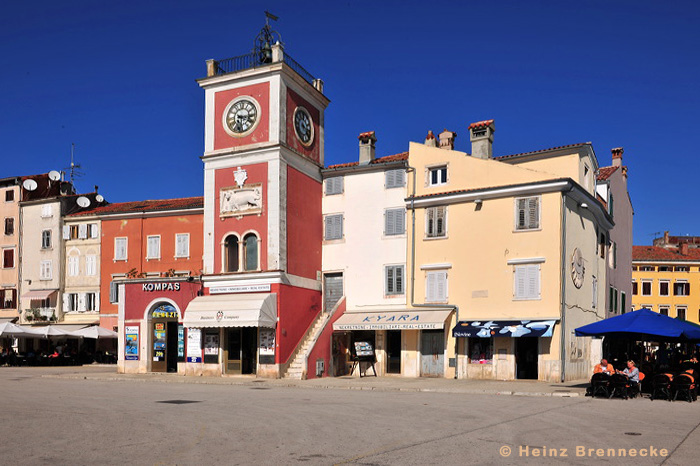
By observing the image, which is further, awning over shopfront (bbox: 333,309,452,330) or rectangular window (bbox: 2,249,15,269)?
rectangular window (bbox: 2,249,15,269)

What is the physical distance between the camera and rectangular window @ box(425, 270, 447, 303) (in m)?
32.2

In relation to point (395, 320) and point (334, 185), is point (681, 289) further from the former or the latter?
point (395, 320)

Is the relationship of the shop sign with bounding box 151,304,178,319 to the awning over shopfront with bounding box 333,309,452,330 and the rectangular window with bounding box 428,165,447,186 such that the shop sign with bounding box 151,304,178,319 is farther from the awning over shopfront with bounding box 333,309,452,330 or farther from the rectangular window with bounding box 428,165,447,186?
the rectangular window with bounding box 428,165,447,186

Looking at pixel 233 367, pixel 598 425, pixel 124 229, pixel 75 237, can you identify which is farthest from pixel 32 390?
pixel 75 237

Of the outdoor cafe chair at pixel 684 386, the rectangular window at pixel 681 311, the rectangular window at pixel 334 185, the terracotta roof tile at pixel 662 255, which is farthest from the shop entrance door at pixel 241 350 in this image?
the rectangular window at pixel 681 311

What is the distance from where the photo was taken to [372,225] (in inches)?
1366

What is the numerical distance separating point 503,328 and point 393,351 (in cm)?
594

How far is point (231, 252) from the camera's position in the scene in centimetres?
3397

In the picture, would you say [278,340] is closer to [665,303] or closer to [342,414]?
[342,414]

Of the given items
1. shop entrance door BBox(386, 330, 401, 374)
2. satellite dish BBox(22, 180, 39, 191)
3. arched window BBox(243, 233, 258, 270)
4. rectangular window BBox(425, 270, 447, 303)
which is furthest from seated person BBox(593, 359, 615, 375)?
satellite dish BBox(22, 180, 39, 191)

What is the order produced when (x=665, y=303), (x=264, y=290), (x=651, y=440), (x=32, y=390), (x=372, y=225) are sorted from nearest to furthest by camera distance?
(x=651, y=440) → (x=32, y=390) → (x=264, y=290) → (x=372, y=225) → (x=665, y=303)

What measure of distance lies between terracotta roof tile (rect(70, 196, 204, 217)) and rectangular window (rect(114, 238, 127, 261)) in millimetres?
1759

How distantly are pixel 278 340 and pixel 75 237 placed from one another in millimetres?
22534

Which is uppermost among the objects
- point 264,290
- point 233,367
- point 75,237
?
point 75,237
